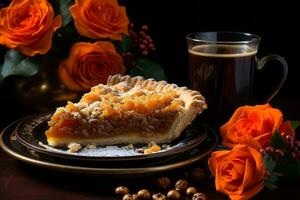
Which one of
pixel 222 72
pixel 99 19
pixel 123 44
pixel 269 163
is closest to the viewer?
pixel 269 163

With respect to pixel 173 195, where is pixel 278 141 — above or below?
above

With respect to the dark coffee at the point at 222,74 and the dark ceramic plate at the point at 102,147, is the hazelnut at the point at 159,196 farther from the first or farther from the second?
the dark coffee at the point at 222,74

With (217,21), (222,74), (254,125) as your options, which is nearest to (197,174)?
(254,125)

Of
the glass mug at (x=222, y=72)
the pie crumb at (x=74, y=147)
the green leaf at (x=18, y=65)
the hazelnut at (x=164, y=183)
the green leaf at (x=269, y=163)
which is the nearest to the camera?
the green leaf at (x=269, y=163)

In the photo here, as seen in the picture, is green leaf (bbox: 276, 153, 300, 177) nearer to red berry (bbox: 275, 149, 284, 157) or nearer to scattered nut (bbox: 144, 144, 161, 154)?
red berry (bbox: 275, 149, 284, 157)

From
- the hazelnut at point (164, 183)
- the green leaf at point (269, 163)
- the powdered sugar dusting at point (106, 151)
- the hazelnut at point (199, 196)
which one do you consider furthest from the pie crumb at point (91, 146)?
the green leaf at point (269, 163)

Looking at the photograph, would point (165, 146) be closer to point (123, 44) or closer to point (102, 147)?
point (102, 147)

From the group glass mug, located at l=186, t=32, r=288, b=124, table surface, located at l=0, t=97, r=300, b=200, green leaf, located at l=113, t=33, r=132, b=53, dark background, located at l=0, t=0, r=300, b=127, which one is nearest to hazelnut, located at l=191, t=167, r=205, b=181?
table surface, located at l=0, t=97, r=300, b=200

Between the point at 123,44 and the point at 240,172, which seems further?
the point at 123,44
